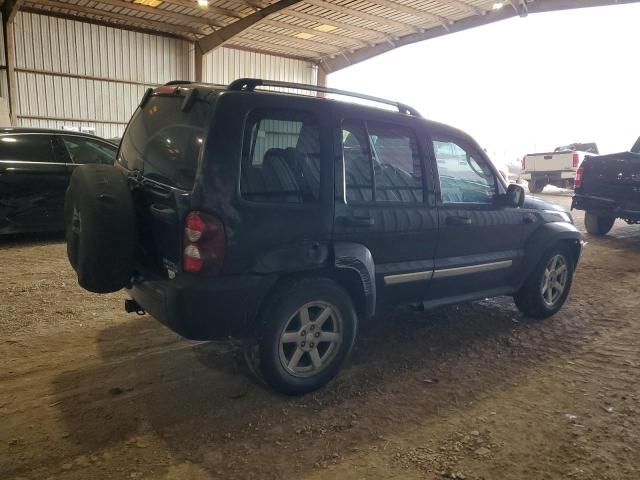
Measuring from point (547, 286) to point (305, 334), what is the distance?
9.20 ft

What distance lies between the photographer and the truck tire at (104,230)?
2770 mm

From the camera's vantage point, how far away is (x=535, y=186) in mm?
18219

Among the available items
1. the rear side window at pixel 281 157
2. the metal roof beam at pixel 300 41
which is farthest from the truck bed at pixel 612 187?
the metal roof beam at pixel 300 41

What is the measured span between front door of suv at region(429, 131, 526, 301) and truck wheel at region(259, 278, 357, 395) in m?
0.94

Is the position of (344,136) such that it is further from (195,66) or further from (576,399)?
(195,66)

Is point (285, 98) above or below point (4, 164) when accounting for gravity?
above

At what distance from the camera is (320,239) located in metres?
2.98

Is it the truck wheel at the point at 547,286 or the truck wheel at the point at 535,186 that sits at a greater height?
the truck wheel at the point at 535,186

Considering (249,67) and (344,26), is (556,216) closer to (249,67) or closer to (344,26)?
(344,26)

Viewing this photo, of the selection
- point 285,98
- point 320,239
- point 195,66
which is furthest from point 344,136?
point 195,66

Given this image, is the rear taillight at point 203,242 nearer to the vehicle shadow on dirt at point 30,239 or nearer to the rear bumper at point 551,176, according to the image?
the vehicle shadow on dirt at point 30,239

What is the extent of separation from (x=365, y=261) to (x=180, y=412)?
143 cm

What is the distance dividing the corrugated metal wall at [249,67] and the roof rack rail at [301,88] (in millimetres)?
15983

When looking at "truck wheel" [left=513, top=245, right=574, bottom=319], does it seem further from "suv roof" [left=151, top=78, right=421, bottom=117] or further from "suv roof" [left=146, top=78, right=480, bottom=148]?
"suv roof" [left=151, top=78, right=421, bottom=117]
